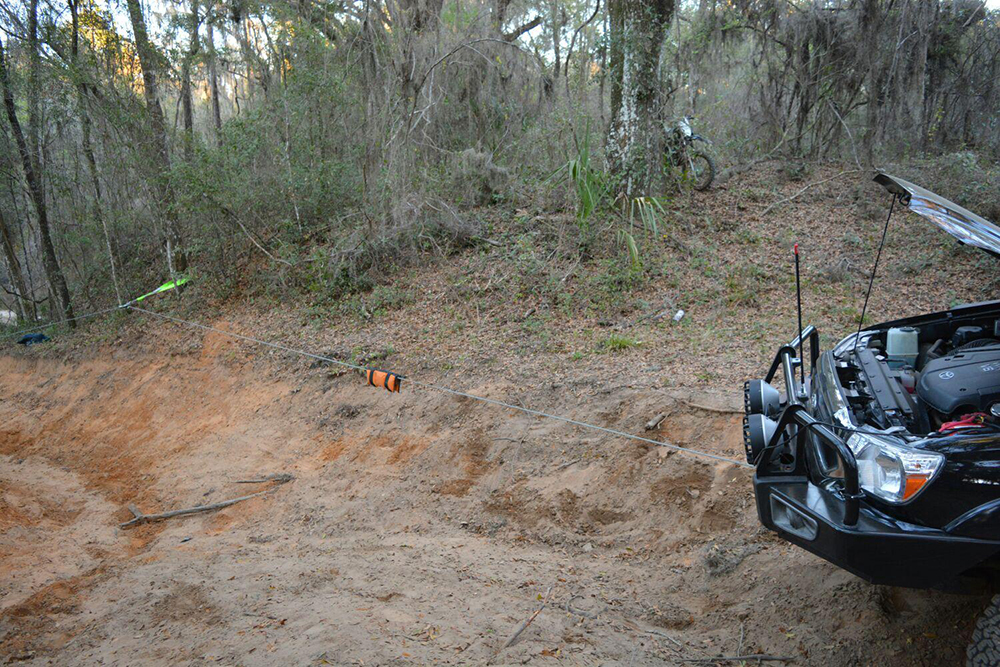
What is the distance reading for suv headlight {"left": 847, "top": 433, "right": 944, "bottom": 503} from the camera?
248 cm

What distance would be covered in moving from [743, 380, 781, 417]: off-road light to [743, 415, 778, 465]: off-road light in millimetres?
302

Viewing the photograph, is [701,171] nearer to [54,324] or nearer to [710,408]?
[710,408]

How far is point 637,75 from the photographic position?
401 inches

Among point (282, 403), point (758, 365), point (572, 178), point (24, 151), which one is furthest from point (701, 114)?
point (24, 151)

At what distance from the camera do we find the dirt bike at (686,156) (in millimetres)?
10828

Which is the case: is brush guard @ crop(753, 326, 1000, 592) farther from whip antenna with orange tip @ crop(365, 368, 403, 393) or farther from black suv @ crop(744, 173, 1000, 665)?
whip antenna with orange tip @ crop(365, 368, 403, 393)

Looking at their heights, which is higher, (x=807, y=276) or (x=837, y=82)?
(x=837, y=82)

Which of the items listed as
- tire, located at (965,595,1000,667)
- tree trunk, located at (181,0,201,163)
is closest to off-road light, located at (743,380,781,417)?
tire, located at (965,595,1000,667)

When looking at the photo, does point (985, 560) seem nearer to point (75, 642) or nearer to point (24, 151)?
point (75, 642)

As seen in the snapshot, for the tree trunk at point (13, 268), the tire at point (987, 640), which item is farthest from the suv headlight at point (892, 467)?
the tree trunk at point (13, 268)

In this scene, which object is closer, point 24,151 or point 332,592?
point 332,592

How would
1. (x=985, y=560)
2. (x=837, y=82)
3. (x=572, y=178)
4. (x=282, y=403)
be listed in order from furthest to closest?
1. (x=837, y=82)
2. (x=572, y=178)
3. (x=282, y=403)
4. (x=985, y=560)

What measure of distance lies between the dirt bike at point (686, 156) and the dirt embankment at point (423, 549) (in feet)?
18.7

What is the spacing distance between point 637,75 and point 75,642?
963 cm
